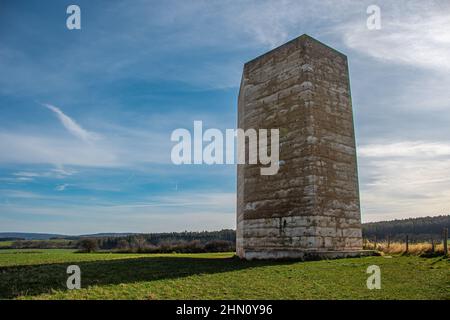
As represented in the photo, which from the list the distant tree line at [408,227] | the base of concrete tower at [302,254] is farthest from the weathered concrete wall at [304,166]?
the distant tree line at [408,227]

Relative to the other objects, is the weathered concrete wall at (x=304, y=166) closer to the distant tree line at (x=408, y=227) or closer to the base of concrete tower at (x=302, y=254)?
the base of concrete tower at (x=302, y=254)

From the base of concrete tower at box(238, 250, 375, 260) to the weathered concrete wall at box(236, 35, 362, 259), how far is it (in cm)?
4

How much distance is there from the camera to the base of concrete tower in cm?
1329

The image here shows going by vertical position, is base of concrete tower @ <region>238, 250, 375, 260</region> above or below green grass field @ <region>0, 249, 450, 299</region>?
below

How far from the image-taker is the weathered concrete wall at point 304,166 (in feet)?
46.2

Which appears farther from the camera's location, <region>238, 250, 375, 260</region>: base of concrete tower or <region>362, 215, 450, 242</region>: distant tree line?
<region>362, 215, 450, 242</region>: distant tree line

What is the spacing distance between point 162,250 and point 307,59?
3036 cm

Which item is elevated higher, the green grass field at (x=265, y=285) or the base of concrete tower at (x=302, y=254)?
the green grass field at (x=265, y=285)

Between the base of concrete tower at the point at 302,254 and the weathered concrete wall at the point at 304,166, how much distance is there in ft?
0.13

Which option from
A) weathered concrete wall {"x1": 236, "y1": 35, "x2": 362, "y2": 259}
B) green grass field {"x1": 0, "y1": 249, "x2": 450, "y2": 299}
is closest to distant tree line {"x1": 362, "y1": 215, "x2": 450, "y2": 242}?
weathered concrete wall {"x1": 236, "y1": 35, "x2": 362, "y2": 259}

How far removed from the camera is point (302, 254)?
1340 centimetres

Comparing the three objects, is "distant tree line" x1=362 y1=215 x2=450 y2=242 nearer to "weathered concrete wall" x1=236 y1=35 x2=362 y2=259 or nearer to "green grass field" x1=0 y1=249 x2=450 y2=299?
"weathered concrete wall" x1=236 y1=35 x2=362 y2=259

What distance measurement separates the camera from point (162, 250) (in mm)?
39375
